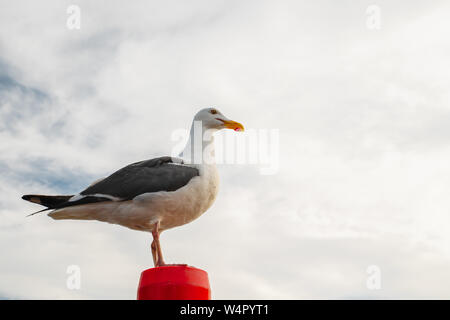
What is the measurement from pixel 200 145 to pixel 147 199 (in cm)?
172

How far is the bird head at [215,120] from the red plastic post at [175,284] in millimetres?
4449

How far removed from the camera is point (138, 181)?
8.70 m

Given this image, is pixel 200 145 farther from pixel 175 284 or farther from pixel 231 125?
pixel 175 284

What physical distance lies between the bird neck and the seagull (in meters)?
0.24

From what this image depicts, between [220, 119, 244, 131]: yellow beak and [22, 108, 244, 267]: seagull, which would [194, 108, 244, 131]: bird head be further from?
[22, 108, 244, 267]: seagull

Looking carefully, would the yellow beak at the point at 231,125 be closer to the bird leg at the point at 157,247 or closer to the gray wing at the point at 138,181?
the gray wing at the point at 138,181

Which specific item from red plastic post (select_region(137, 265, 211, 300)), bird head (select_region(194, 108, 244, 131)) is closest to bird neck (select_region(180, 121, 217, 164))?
bird head (select_region(194, 108, 244, 131))

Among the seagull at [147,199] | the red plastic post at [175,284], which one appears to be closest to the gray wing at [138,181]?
the seagull at [147,199]

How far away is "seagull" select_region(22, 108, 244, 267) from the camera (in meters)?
8.43
